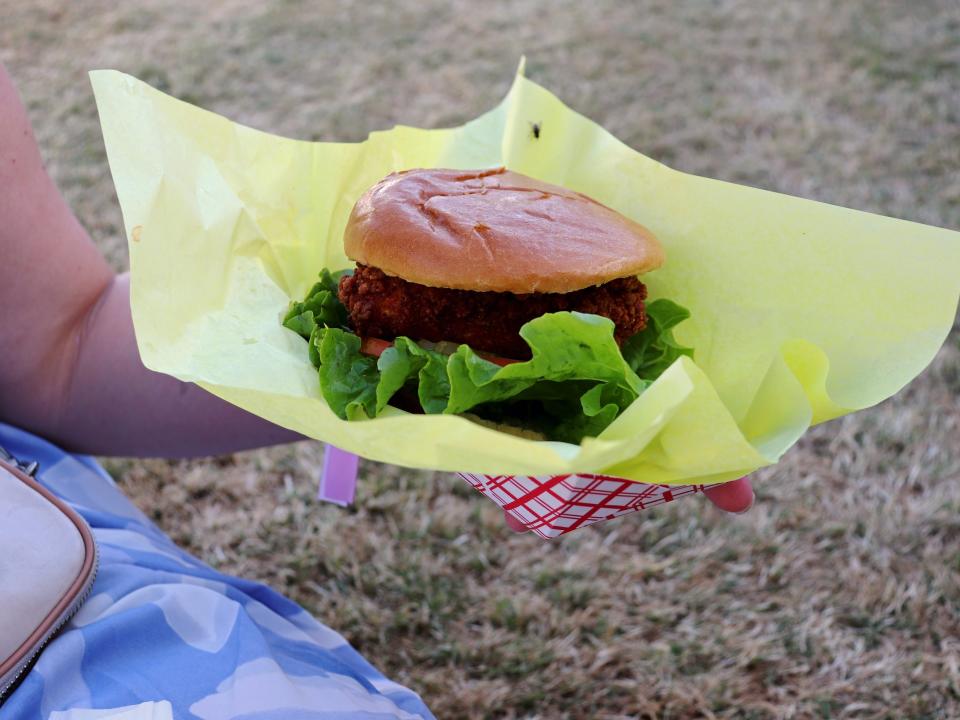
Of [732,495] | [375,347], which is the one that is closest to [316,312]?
[375,347]

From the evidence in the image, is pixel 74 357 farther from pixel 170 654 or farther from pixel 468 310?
pixel 468 310

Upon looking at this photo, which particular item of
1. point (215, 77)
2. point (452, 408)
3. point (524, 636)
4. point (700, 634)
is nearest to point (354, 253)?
point (452, 408)

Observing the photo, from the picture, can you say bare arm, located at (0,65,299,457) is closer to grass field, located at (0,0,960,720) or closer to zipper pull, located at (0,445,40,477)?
zipper pull, located at (0,445,40,477)

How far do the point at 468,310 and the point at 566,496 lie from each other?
30 centimetres

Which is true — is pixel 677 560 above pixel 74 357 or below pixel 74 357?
below

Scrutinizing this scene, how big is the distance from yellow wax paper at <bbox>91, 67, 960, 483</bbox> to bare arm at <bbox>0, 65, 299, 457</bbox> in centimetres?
29

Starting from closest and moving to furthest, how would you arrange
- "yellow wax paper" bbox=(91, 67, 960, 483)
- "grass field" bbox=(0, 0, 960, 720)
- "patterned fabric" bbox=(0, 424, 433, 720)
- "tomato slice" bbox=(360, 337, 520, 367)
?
"yellow wax paper" bbox=(91, 67, 960, 483)
"patterned fabric" bbox=(0, 424, 433, 720)
"tomato slice" bbox=(360, 337, 520, 367)
"grass field" bbox=(0, 0, 960, 720)

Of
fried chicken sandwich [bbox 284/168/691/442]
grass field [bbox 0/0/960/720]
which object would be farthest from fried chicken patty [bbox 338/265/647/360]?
grass field [bbox 0/0/960/720]

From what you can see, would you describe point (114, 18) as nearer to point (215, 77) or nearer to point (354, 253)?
point (215, 77)

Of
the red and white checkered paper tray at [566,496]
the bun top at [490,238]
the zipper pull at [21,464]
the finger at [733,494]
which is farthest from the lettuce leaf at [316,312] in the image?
the finger at [733,494]

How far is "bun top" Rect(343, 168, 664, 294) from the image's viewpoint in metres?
1.20

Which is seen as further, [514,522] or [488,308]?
[514,522]

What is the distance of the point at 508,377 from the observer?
114 centimetres

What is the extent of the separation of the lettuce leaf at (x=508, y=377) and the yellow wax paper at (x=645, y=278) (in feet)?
0.16
